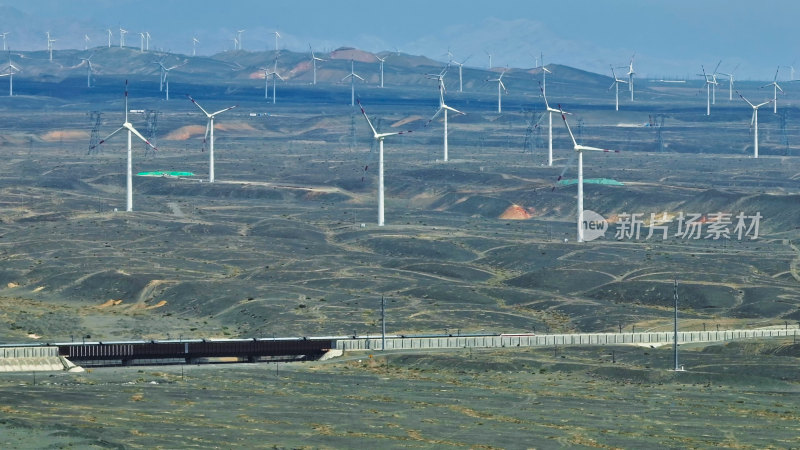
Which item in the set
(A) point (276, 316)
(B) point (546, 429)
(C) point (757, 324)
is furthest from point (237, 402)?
(C) point (757, 324)

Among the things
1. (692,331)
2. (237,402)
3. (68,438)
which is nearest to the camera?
(68,438)

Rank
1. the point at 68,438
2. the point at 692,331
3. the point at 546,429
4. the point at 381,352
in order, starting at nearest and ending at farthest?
the point at 68,438, the point at 546,429, the point at 381,352, the point at 692,331

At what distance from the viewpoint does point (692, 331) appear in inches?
7298

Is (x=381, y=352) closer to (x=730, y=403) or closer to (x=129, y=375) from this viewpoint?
(x=129, y=375)

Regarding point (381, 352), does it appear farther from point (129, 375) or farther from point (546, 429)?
point (546, 429)

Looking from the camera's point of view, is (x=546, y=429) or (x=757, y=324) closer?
(x=546, y=429)

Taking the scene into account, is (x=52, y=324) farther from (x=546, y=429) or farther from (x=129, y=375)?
(x=546, y=429)

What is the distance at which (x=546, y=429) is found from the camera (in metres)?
130

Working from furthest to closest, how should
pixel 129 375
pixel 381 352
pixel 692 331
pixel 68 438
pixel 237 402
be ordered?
pixel 692 331 < pixel 381 352 < pixel 129 375 < pixel 237 402 < pixel 68 438

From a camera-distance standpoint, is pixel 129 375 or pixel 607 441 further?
pixel 129 375

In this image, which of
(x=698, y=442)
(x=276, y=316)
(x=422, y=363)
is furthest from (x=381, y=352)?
Result: (x=698, y=442)

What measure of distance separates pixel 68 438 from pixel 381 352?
56370 mm

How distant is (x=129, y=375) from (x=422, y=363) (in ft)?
98.0

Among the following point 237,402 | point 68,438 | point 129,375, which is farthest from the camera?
point 129,375
